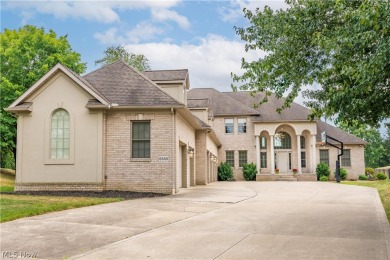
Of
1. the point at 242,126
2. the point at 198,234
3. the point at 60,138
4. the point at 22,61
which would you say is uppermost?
the point at 22,61

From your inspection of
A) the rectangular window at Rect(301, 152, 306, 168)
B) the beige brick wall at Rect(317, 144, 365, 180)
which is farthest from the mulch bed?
the beige brick wall at Rect(317, 144, 365, 180)

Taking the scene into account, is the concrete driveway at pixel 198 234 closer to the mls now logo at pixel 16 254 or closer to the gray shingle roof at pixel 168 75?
the mls now logo at pixel 16 254

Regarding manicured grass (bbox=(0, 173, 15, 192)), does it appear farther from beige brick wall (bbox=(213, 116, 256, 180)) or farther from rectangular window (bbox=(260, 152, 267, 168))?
rectangular window (bbox=(260, 152, 267, 168))

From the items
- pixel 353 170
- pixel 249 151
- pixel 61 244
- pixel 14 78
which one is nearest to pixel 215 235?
pixel 61 244

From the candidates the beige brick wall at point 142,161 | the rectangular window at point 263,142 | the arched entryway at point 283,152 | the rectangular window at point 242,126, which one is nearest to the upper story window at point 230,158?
the rectangular window at point 242,126

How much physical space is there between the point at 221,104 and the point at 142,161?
87.4ft

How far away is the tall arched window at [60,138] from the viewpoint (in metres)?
19.0

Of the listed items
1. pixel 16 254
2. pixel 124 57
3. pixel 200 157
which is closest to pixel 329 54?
pixel 16 254

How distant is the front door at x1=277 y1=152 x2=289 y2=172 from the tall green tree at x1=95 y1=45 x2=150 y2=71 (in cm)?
1909

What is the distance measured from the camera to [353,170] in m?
42.4

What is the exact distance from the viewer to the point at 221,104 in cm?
4456

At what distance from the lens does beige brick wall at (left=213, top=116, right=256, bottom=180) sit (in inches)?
1686

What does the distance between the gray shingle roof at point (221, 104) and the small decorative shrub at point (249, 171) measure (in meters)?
5.52

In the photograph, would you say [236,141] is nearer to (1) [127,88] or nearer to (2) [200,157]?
(2) [200,157]
